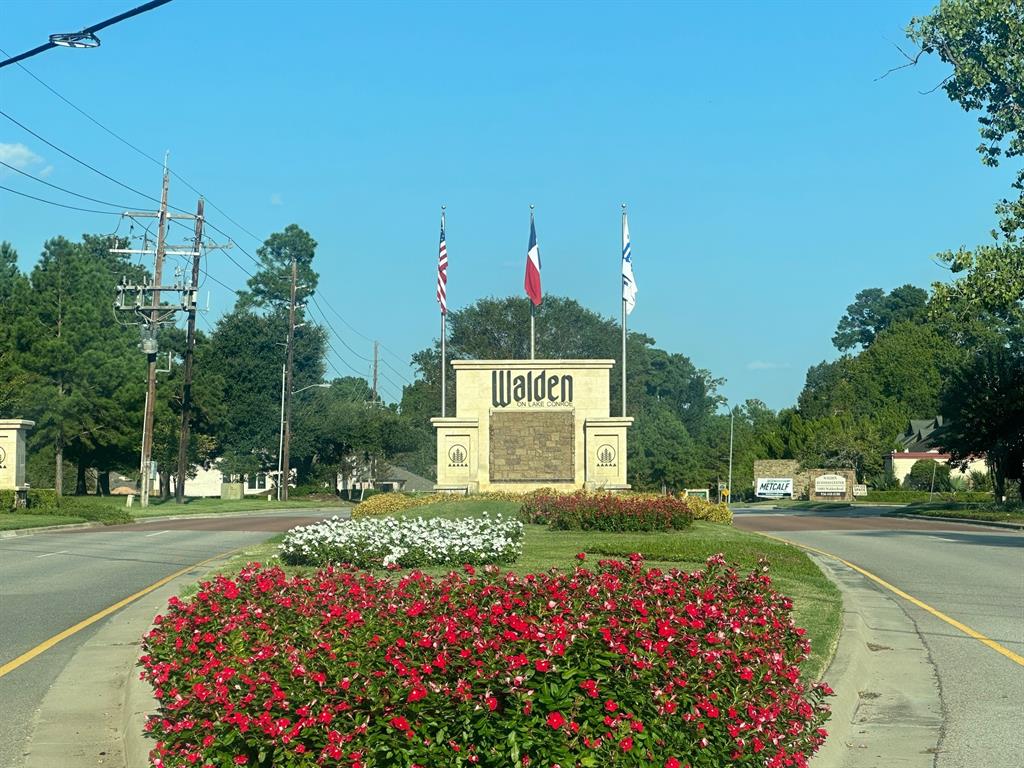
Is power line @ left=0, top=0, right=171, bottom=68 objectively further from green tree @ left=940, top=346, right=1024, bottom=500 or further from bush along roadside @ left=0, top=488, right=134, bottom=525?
green tree @ left=940, top=346, right=1024, bottom=500

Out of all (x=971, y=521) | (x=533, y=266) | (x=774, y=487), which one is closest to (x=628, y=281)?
(x=533, y=266)

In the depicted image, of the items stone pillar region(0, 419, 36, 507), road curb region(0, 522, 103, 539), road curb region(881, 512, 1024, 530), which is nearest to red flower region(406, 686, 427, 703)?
road curb region(0, 522, 103, 539)

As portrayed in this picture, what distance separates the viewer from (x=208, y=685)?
19.9ft

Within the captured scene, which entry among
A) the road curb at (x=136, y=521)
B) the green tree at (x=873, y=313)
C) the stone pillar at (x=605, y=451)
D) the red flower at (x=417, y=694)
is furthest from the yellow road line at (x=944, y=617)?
the green tree at (x=873, y=313)

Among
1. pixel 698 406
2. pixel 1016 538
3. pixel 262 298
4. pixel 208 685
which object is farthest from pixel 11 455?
pixel 698 406

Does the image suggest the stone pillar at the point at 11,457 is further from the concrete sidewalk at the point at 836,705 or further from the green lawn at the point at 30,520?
the concrete sidewalk at the point at 836,705

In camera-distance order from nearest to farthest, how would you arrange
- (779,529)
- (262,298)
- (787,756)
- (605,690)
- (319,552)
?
(605,690) → (787,756) → (319,552) → (779,529) → (262,298)

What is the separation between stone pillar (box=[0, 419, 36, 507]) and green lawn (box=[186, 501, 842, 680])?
1721cm

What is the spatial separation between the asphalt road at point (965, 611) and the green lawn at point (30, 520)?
2080cm

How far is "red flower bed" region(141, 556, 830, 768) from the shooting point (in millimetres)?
5430

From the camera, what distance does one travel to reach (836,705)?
28.5 feet

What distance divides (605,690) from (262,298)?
10588 cm

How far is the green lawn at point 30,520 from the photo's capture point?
107 ft

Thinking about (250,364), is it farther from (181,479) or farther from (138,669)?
(138,669)
